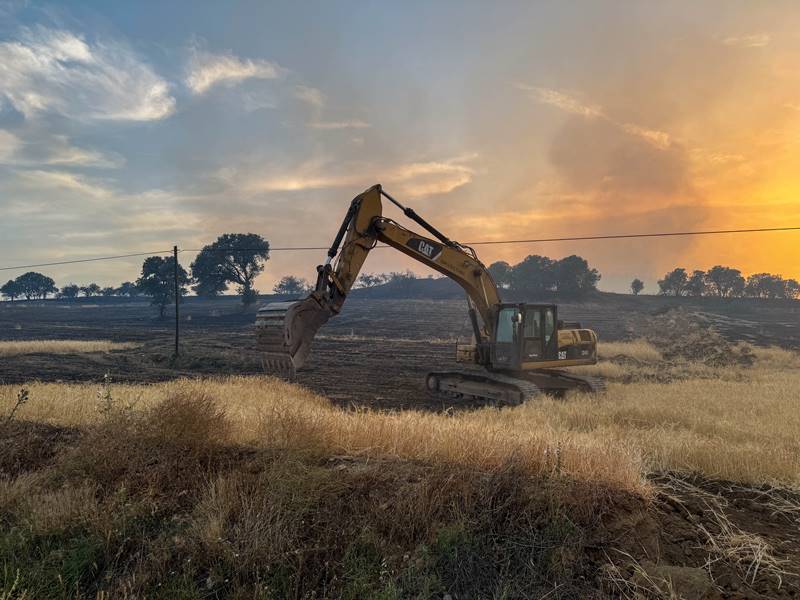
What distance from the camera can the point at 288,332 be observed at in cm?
1136

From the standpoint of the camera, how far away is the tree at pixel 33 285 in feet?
504

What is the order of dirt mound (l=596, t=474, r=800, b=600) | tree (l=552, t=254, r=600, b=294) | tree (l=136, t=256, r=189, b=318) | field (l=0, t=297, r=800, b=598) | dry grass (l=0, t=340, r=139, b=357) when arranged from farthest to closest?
tree (l=552, t=254, r=600, b=294), tree (l=136, t=256, r=189, b=318), dry grass (l=0, t=340, r=139, b=357), field (l=0, t=297, r=800, b=598), dirt mound (l=596, t=474, r=800, b=600)

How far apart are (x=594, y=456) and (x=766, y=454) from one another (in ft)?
13.0

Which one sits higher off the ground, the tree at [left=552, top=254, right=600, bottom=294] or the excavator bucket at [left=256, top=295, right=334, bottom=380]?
the tree at [left=552, top=254, right=600, bottom=294]

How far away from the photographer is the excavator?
463 inches

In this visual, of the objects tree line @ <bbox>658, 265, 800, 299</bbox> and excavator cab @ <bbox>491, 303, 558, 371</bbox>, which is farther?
tree line @ <bbox>658, 265, 800, 299</bbox>

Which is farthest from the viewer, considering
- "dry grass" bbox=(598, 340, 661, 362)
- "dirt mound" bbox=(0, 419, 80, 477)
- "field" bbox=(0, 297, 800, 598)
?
"dry grass" bbox=(598, 340, 661, 362)

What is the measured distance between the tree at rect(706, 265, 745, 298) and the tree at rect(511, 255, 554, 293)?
4343 cm

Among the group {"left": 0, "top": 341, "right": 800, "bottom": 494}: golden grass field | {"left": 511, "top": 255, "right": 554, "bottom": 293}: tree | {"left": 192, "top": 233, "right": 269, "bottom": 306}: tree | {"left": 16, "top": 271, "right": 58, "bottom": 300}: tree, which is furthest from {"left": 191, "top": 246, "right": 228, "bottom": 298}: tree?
{"left": 16, "top": 271, "right": 58, "bottom": 300}: tree

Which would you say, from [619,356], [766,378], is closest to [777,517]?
[766,378]

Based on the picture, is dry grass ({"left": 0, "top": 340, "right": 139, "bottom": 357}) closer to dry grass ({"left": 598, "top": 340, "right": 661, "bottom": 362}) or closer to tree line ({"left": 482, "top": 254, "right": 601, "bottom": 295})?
dry grass ({"left": 598, "top": 340, "right": 661, "bottom": 362})

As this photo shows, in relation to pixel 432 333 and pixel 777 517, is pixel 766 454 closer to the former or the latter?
pixel 777 517

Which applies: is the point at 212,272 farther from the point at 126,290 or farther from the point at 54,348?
the point at 126,290

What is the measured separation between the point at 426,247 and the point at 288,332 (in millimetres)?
5215
